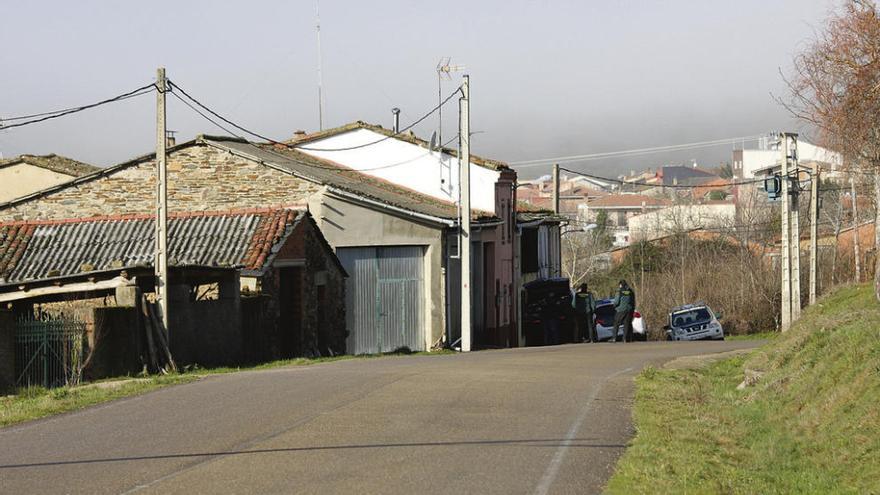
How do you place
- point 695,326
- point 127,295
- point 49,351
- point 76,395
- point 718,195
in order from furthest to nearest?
point 718,195 < point 695,326 < point 127,295 < point 49,351 < point 76,395

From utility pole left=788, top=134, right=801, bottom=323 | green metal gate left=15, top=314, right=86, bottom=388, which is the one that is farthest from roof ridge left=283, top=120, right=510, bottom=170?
green metal gate left=15, top=314, right=86, bottom=388

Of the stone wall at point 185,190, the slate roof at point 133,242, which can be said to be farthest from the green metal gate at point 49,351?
the stone wall at point 185,190

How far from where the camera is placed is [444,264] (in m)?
35.3

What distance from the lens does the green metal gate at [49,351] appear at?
1966 cm

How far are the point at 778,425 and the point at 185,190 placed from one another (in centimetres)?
2470

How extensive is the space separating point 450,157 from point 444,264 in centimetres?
817

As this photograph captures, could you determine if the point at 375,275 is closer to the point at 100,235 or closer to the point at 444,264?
the point at 444,264

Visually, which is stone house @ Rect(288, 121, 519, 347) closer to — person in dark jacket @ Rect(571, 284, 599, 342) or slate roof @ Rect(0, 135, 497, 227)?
slate roof @ Rect(0, 135, 497, 227)

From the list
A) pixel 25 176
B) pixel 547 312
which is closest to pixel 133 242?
pixel 25 176

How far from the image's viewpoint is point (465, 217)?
32.9 meters

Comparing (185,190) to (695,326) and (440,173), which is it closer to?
(440,173)

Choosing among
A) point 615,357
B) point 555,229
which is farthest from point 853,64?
point 555,229

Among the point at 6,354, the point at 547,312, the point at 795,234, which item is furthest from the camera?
the point at 547,312

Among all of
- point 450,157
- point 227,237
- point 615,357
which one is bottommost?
point 615,357
